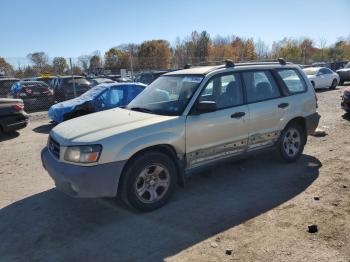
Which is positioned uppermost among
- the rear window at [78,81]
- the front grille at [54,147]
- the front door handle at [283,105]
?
the front door handle at [283,105]

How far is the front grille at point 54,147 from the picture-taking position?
4621 millimetres

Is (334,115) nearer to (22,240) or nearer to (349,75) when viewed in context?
(22,240)

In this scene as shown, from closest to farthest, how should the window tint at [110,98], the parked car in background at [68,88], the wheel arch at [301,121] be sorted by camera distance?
the wheel arch at [301,121] < the window tint at [110,98] < the parked car in background at [68,88]

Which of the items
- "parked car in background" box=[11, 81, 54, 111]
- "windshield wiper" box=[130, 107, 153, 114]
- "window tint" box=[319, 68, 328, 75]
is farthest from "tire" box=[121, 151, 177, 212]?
"window tint" box=[319, 68, 328, 75]

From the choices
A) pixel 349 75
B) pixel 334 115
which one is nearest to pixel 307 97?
pixel 334 115

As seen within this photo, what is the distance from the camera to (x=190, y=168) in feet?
16.5

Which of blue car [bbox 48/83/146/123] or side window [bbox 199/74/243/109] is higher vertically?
side window [bbox 199/74/243/109]

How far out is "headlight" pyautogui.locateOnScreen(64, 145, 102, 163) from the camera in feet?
13.8

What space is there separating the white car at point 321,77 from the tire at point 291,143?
1584cm

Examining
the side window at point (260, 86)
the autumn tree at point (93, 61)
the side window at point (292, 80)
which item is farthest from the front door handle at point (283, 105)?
the autumn tree at point (93, 61)

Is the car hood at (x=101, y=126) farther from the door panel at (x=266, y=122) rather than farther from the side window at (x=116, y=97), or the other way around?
the side window at (x=116, y=97)

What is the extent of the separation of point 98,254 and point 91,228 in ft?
2.13

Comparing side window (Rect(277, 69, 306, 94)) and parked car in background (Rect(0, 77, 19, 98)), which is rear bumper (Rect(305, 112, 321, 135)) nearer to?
side window (Rect(277, 69, 306, 94))

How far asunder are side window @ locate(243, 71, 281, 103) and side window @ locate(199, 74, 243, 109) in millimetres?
192
